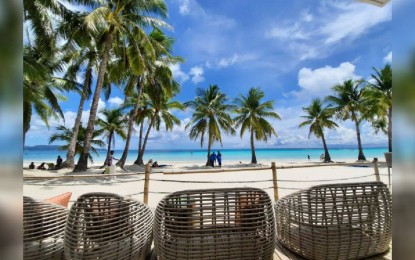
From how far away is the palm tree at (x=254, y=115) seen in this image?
19.1 m

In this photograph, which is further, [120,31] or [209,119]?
[209,119]

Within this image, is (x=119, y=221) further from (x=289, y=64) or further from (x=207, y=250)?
(x=289, y=64)

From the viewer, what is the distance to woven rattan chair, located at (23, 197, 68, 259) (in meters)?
1.71

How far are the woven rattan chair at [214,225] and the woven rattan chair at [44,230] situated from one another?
0.74 metres

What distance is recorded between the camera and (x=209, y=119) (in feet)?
60.3

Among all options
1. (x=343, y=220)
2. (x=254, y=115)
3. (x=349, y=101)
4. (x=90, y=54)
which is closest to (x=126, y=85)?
(x=90, y=54)

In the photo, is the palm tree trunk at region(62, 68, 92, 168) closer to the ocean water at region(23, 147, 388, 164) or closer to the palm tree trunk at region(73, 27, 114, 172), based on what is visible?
the palm tree trunk at region(73, 27, 114, 172)

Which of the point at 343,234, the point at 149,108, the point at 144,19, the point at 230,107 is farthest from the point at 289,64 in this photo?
the point at 343,234

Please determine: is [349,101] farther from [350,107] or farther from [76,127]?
[76,127]

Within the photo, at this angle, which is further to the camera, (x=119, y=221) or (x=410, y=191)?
(x=119, y=221)

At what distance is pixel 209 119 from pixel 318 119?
10.6m

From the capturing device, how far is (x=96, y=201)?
1.71 metres

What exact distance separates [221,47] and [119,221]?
4880cm

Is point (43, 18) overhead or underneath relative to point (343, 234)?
overhead
